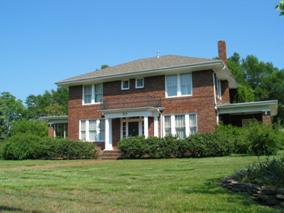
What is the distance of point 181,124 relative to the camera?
24.5 meters

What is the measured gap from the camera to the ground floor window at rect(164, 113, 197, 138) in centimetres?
2409

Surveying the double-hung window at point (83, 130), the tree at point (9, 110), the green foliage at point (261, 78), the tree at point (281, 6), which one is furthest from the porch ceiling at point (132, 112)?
the tree at point (9, 110)

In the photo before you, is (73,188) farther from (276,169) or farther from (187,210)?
(276,169)

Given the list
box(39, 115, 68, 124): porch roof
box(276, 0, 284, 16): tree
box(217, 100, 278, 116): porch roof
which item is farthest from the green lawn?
box(39, 115, 68, 124): porch roof

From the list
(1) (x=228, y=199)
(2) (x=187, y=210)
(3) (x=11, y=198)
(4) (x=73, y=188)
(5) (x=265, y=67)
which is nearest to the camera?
(2) (x=187, y=210)

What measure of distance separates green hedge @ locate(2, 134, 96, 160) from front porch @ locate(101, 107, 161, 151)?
2161 mm

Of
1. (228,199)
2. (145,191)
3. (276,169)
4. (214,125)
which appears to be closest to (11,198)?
(145,191)

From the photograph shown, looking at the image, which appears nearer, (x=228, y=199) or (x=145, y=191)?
(x=228, y=199)

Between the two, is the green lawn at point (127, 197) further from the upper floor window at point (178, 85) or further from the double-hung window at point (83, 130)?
the double-hung window at point (83, 130)

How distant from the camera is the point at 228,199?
678 centimetres

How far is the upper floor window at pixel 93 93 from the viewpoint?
28.0 m

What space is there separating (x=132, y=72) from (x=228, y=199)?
64.1 ft

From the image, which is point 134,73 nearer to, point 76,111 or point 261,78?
point 76,111

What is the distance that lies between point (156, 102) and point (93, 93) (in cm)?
578
